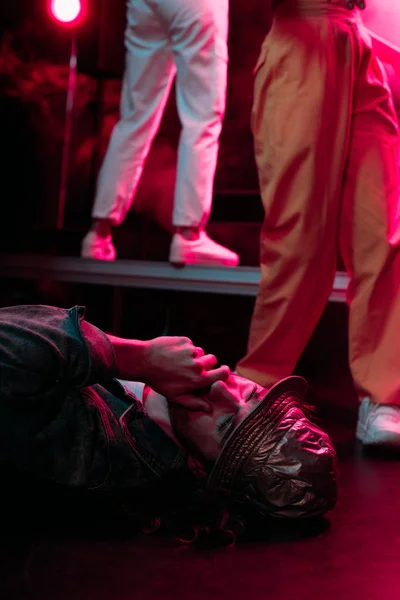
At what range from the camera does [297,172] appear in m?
1.68

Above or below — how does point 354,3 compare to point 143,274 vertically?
above

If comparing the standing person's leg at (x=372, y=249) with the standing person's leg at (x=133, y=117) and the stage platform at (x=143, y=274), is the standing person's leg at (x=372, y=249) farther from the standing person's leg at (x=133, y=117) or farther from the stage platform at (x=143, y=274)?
the standing person's leg at (x=133, y=117)

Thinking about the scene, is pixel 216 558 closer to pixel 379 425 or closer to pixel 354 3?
pixel 379 425

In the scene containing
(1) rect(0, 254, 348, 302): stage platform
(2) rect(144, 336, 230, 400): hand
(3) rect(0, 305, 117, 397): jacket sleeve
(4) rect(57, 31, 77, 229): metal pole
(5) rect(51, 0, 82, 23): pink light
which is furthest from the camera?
(4) rect(57, 31, 77, 229): metal pole

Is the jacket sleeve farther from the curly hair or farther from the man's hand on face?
the curly hair

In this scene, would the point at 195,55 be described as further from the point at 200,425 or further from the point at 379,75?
the point at 200,425

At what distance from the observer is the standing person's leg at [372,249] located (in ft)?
5.18

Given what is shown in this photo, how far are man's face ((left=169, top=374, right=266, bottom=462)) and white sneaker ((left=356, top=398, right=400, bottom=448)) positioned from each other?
1.73 ft

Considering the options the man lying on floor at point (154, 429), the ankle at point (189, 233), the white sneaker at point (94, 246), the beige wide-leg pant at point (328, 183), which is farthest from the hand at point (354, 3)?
the white sneaker at point (94, 246)

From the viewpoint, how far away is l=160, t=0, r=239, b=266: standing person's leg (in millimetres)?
2297

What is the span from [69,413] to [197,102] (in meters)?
1.62

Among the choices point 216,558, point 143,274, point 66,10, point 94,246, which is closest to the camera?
point 216,558

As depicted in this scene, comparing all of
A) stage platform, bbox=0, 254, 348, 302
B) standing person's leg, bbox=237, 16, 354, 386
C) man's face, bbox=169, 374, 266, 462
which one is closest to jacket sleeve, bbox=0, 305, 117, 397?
man's face, bbox=169, 374, 266, 462

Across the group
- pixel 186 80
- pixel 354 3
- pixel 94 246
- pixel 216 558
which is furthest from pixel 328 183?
pixel 94 246
